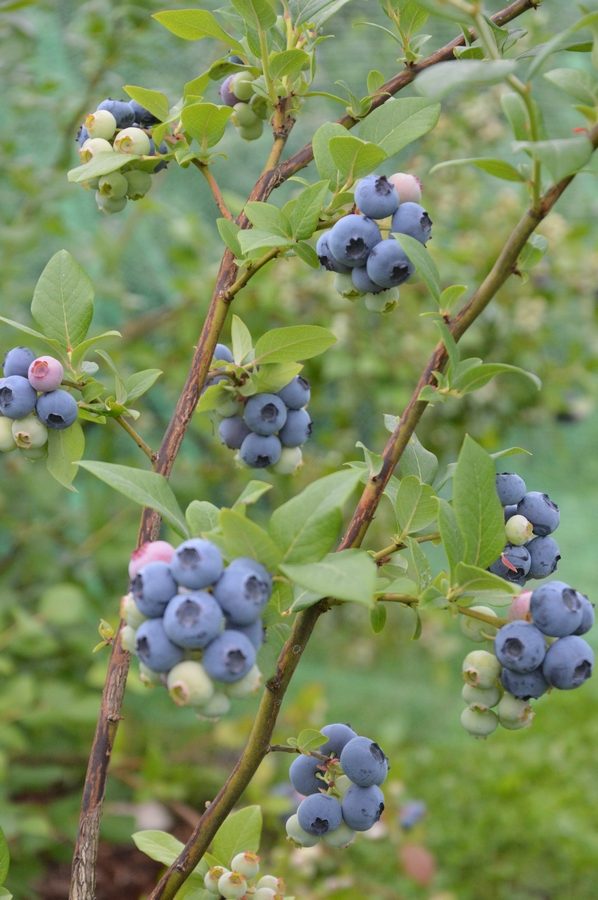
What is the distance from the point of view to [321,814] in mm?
698

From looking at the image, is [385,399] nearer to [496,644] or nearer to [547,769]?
[547,769]

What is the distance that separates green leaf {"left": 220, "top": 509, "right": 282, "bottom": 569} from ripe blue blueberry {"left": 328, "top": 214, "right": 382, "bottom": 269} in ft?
0.78

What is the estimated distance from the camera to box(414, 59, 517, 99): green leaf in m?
0.50

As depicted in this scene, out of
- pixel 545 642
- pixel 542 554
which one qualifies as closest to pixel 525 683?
pixel 545 642

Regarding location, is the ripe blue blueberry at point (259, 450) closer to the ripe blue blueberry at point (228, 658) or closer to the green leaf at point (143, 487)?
the green leaf at point (143, 487)

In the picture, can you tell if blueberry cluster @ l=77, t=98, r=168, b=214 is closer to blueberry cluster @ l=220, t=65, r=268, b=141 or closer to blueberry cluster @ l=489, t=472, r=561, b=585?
blueberry cluster @ l=220, t=65, r=268, b=141

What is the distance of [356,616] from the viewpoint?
12.2 feet

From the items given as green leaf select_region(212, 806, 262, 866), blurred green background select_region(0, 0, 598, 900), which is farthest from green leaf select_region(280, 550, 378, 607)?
blurred green background select_region(0, 0, 598, 900)

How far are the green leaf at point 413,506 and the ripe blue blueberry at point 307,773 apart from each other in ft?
0.57

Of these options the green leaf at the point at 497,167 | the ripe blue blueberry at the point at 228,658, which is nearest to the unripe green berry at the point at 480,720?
the ripe blue blueberry at the point at 228,658

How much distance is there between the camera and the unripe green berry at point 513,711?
0.63 meters

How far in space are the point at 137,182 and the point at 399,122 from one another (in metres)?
0.20

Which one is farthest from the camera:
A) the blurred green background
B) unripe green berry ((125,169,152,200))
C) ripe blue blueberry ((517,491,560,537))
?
the blurred green background

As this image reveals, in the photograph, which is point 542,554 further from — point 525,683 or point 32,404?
point 32,404
